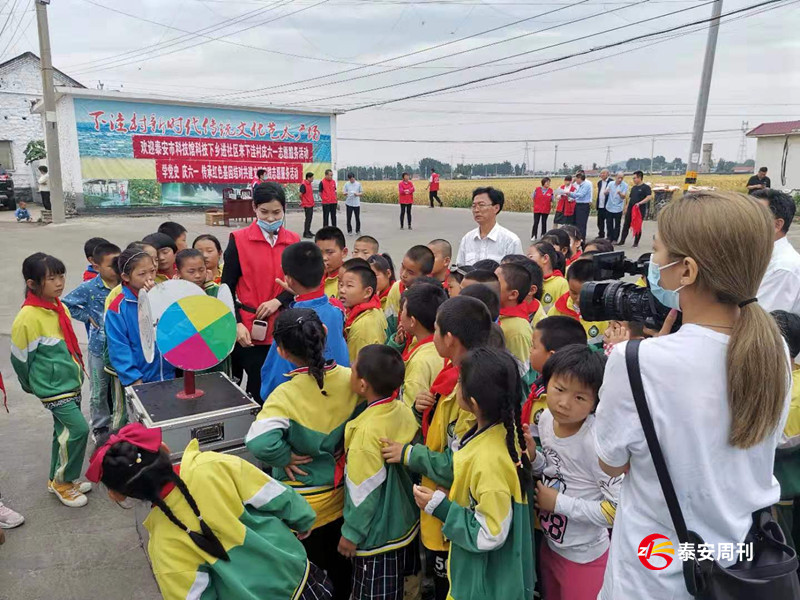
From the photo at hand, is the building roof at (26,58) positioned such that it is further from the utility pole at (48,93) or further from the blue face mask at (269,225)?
the blue face mask at (269,225)

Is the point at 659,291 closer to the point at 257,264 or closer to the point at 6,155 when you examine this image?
the point at 257,264

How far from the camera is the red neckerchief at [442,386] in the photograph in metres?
2.25

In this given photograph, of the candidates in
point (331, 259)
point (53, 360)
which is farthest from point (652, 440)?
point (53, 360)

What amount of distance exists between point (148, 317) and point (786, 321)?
2.63 metres

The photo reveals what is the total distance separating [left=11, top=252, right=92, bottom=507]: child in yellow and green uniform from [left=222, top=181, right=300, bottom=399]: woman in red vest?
0.91m

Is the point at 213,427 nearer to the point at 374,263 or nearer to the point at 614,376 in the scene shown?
the point at 614,376

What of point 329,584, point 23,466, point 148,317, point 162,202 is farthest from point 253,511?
point 162,202

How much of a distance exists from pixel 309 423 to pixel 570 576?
1.09m

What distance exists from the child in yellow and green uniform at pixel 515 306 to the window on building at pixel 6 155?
29.0 meters

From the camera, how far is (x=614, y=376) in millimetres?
1242

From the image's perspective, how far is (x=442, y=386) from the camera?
89.1 inches

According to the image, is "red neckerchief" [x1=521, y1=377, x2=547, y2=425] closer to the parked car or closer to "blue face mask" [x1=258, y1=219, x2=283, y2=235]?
"blue face mask" [x1=258, y1=219, x2=283, y2=235]

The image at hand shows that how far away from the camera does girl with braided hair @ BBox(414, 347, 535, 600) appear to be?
1.78 meters

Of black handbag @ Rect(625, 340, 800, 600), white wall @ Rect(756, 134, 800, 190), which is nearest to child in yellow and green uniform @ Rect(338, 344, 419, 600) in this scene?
black handbag @ Rect(625, 340, 800, 600)
